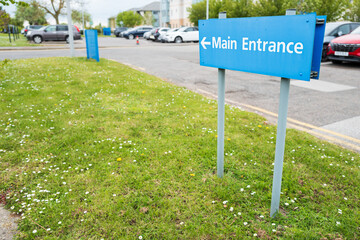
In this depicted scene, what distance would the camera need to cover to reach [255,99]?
6.97m

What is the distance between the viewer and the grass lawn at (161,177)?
2.53m

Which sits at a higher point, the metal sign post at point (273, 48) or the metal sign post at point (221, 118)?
the metal sign post at point (273, 48)

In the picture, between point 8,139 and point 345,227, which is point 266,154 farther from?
point 8,139

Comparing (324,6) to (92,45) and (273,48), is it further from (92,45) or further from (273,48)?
(273,48)

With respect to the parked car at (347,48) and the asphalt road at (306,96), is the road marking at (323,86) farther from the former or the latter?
the parked car at (347,48)

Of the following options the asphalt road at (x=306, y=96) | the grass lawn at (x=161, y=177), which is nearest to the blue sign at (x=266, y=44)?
the grass lawn at (x=161, y=177)

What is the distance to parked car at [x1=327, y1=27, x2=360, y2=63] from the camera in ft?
36.1

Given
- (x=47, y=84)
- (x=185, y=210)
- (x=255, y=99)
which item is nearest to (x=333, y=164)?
(x=185, y=210)

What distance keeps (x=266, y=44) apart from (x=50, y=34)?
27402 millimetres

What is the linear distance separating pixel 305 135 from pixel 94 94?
183 inches

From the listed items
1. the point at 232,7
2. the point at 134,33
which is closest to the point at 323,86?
the point at 232,7

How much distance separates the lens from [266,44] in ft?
7.47

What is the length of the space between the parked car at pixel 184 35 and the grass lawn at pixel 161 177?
24.2 metres

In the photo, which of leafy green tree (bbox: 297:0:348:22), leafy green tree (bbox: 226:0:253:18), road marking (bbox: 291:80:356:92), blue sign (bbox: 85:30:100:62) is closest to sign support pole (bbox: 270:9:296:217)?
road marking (bbox: 291:80:356:92)
